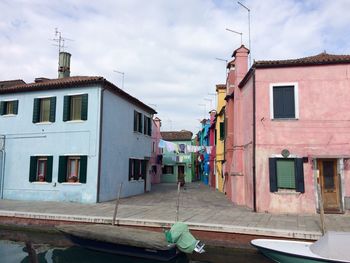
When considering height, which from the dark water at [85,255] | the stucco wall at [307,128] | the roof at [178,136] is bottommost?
the dark water at [85,255]

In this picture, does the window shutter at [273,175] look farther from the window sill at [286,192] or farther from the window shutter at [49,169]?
the window shutter at [49,169]

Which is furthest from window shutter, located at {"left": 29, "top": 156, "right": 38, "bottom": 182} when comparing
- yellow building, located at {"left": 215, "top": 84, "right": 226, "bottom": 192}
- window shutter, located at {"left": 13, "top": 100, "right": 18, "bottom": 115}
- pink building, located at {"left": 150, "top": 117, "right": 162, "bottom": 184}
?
pink building, located at {"left": 150, "top": 117, "right": 162, "bottom": 184}

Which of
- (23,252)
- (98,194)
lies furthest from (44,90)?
(23,252)

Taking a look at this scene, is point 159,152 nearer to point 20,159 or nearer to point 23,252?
point 20,159

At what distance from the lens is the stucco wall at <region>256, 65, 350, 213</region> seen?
13031 mm

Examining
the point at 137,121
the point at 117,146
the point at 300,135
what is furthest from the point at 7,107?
the point at 300,135

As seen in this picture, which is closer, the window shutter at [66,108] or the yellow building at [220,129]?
the window shutter at [66,108]

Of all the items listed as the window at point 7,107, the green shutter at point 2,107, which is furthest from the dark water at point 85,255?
the green shutter at point 2,107

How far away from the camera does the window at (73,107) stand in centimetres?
1691

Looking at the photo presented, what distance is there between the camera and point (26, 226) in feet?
40.9

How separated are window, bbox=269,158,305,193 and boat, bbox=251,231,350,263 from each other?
15.0 feet

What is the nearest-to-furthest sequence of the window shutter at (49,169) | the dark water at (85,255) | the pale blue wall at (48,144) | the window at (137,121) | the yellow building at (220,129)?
the dark water at (85,255), the pale blue wall at (48,144), the window shutter at (49,169), the window at (137,121), the yellow building at (220,129)

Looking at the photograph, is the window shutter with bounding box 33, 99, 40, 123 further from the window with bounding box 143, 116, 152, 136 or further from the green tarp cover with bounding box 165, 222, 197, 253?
the green tarp cover with bounding box 165, 222, 197, 253

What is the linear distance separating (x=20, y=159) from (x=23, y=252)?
28.6 ft
